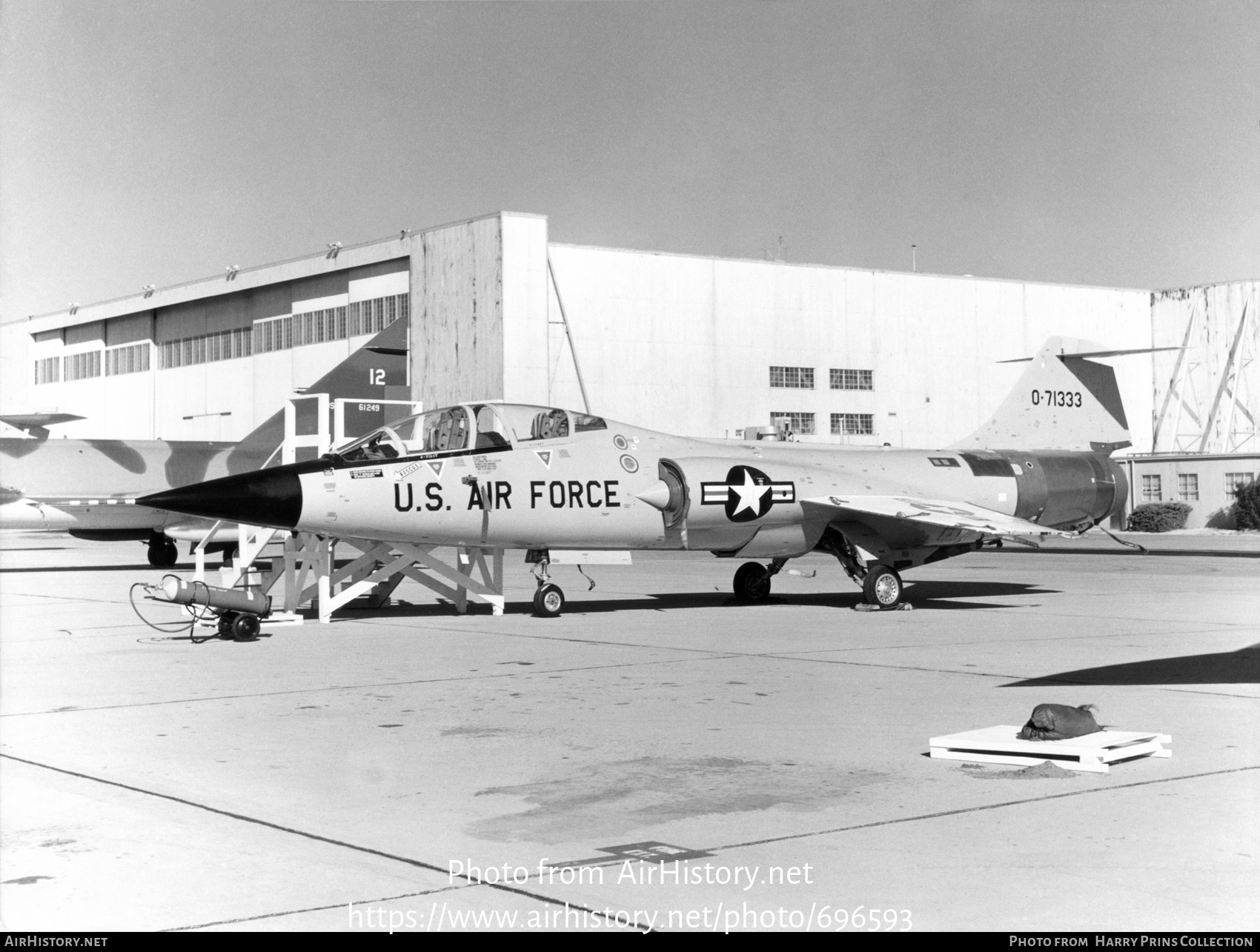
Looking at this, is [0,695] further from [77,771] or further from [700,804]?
[700,804]

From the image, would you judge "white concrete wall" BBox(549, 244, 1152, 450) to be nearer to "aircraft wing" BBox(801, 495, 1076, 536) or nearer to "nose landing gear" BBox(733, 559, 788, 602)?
"nose landing gear" BBox(733, 559, 788, 602)

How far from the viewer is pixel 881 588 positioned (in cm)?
1711

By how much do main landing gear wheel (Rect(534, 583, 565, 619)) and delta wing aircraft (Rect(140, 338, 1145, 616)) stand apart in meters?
0.02

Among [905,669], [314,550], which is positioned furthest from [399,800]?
[314,550]

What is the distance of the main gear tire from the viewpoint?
1703 centimetres

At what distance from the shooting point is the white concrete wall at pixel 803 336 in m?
43.1

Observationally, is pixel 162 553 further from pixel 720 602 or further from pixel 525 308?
pixel 720 602

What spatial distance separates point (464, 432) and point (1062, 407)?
11.0 m

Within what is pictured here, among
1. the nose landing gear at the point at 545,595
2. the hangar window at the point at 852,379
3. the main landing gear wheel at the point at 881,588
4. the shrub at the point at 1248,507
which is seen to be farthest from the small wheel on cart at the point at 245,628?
the shrub at the point at 1248,507

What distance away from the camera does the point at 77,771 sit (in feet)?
22.6

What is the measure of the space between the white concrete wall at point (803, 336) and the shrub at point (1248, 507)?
29.8ft

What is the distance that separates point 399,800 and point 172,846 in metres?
1.16

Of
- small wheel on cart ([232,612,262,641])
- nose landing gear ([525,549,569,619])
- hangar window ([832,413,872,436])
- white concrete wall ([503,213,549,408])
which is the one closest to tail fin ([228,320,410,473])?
white concrete wall ([503,213,549,408])

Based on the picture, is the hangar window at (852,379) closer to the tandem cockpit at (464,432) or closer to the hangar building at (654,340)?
the hangar building at (654,340)
